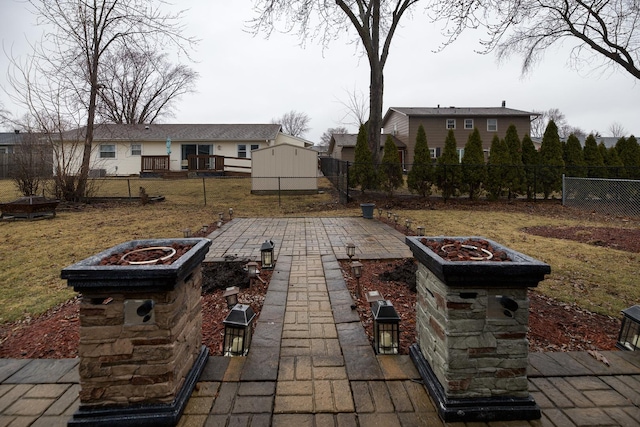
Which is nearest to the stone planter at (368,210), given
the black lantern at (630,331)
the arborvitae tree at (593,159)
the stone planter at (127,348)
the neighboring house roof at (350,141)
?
the black lantern at (630,331)

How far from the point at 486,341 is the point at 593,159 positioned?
16.0 m

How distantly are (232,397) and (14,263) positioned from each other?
217 inches

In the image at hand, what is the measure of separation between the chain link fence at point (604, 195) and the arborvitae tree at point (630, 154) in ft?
11.0

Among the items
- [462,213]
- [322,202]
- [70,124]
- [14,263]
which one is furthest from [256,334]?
[70,124]

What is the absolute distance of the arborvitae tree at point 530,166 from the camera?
1271 centimetres

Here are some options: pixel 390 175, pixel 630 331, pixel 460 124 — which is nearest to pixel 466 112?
pixel 460 124

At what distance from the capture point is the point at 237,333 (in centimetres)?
246

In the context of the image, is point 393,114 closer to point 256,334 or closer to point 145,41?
point 145,41

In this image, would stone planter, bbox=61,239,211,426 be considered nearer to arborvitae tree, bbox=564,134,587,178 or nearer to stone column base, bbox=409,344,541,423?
stone column base, bbox=409,344,541,423

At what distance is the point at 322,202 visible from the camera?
13.0m

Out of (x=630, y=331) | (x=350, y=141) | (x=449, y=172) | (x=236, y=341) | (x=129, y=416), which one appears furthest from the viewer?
(x=350, y=141)

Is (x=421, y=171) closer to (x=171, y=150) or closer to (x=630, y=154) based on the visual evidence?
(x=630, y=154)

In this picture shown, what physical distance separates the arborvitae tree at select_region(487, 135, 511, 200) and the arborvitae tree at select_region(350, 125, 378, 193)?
14.4ft

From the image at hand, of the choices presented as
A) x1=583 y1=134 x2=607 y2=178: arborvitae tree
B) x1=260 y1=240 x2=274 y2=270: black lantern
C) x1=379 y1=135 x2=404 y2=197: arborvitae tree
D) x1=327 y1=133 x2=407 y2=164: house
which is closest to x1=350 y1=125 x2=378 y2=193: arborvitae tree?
x1=379 y1=135 x2=404 y2=197: arborvitae tree
